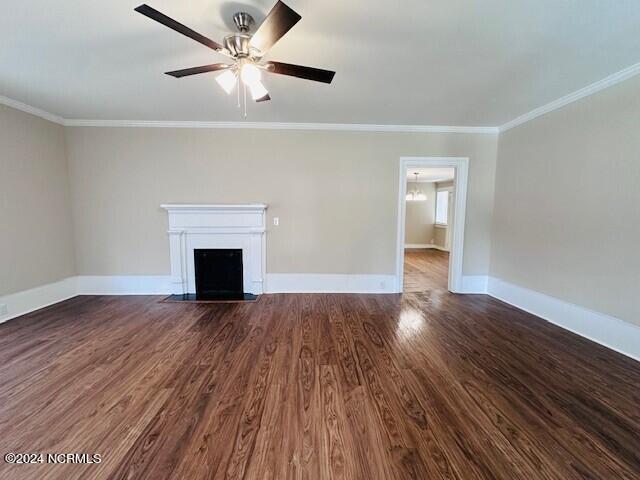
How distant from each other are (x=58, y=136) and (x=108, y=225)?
141cm

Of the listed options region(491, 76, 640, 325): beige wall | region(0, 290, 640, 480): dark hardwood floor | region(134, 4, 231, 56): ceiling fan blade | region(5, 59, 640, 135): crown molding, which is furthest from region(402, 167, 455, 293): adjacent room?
region(134, 4, 231, 56): ceiling fan blade

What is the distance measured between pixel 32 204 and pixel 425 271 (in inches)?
266

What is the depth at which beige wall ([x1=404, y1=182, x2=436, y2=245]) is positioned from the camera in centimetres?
959

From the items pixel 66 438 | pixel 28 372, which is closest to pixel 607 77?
pixel 66 438

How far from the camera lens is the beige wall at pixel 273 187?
403cm

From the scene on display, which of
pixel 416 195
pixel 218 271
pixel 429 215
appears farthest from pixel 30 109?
pixel 429 215

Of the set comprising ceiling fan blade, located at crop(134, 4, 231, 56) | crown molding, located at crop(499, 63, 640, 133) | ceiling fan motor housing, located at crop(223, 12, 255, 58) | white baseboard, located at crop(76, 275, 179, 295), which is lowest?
white baseboard, located at crop(76, 275, 179, 295)

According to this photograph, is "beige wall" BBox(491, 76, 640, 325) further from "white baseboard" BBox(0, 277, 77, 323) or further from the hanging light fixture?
"white baseboard" BBox(0, 277, 77, 323)

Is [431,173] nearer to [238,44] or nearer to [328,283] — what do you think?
[328,283]

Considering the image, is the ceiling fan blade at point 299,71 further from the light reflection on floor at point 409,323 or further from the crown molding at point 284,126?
the light reflection on floor at point 409,323

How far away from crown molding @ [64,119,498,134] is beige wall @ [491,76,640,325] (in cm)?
84

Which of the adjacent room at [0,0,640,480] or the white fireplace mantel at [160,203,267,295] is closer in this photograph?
the adjacent room at [0,0,640,480]

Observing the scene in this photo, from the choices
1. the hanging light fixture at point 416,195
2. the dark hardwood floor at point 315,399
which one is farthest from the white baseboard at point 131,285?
the hanging light fixture at point 416,195

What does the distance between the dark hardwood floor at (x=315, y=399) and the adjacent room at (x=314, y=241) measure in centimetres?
2
